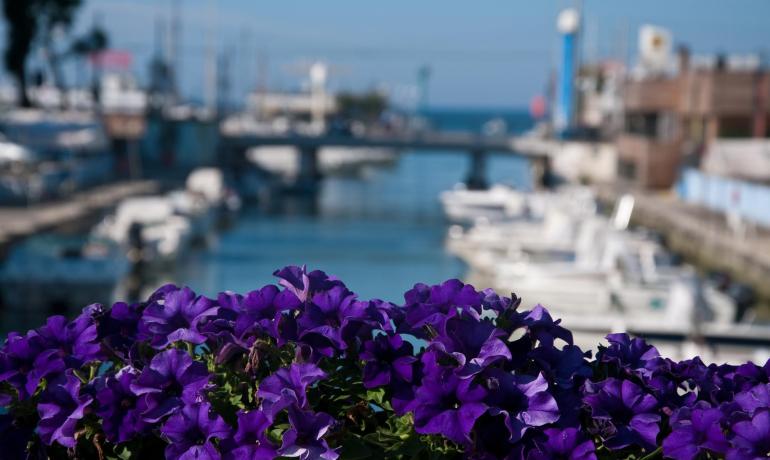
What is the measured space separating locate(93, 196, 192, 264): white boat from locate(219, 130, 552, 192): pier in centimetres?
3114

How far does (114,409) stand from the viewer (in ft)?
9.39

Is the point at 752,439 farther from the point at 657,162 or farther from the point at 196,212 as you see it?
the point at 657,162

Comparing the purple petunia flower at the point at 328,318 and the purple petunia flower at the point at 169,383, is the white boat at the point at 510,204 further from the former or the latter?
the purple petunia flower at the point at 169,383

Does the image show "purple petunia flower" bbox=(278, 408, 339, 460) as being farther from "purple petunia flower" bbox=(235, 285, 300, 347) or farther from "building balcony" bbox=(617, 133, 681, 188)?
"building balcony" bbox=(617, 133, 681, 188)

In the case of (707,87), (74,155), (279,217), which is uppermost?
(707,87)

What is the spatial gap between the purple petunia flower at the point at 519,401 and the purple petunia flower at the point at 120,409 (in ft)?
2.82

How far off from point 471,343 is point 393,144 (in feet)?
250

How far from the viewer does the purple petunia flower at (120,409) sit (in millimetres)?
2840

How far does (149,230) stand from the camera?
1641 inches

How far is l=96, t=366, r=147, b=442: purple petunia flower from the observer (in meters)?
2.84

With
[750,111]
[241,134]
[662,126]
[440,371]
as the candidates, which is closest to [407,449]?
[440,371]

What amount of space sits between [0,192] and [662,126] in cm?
3422

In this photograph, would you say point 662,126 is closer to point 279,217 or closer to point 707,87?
point 707,87

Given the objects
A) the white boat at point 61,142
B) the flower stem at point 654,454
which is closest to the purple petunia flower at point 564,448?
the flower stem at point 654,454
